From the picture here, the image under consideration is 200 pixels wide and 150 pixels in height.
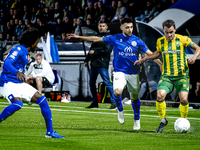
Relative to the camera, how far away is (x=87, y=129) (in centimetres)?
678

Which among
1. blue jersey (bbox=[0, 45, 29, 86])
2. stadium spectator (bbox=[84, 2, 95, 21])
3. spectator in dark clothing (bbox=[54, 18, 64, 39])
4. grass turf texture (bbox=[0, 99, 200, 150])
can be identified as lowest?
grass turf texture (bbox=[0, 99, 200, 150])

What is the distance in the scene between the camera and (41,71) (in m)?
13.8

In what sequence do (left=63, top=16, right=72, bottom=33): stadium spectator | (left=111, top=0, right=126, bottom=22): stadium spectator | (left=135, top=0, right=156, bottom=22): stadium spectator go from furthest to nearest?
(left=63, top=16, right=72, bottom=33): stadium spectator
(left=111, top=0, right=126, bottom=22): stadium spectator
(left=135, top=0, right=156, bottom=22): stadium spectator

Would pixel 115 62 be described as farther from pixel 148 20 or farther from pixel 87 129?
pixel 148 20

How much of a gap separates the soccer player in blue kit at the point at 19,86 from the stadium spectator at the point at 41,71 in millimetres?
7751

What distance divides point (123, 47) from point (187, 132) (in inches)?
77.4

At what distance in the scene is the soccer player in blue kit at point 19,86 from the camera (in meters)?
5.42

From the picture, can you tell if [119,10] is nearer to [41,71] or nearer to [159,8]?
[159,8]

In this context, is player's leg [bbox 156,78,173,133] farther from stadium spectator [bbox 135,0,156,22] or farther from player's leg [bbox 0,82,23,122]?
stadium spectator [bbox 135,0,156,22]

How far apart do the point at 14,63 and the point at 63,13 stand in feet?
55.0

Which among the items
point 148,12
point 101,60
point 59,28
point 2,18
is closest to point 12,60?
point 101,60

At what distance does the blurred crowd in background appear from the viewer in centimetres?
1764

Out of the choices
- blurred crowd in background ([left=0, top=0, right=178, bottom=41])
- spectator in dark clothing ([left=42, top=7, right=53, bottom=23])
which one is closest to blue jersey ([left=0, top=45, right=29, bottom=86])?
blurred crowd in background ([left=0, top=0, right=178, bottom=41])

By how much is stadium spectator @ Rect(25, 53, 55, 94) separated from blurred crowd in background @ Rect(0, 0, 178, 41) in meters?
3.37
